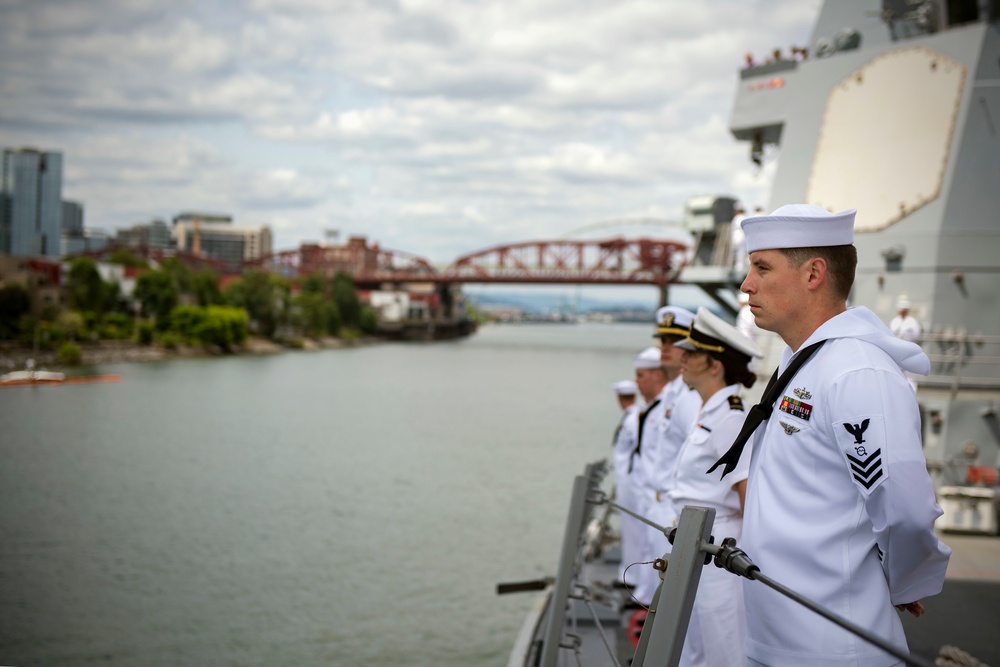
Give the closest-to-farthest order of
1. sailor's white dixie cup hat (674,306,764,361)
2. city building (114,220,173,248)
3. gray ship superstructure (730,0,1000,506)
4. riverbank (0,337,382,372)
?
sailor's white dixie cup hat (674,306,764,361) → gray ship superstructure (730,0,1000,506) → riverbank (0,337,382,372) → city building (114,220,173,248)

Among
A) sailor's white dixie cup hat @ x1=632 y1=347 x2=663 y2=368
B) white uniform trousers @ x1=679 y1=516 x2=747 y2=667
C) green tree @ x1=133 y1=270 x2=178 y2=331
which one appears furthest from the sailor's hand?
green tree @ x1=133 y1=270 x2=178 y2=331

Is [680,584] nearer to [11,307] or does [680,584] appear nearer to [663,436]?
[663,436]

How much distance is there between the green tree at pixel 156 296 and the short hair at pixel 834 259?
49263mm

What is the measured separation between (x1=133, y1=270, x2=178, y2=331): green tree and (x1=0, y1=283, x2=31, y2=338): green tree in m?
7.44

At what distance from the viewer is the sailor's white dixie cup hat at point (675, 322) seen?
3.28 metres

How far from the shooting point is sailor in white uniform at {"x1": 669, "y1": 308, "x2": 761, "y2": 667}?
8.13 ft

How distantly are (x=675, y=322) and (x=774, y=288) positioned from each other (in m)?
1.64

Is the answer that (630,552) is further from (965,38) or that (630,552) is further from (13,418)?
(13,418)

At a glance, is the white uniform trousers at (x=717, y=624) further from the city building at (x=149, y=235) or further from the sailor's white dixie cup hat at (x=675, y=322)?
the city building at (x=149, y=235)

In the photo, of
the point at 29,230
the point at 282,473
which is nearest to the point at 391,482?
the point at 282,473

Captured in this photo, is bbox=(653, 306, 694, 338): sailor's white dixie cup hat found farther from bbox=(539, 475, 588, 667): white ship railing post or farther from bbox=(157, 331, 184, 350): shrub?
bbox=(157, 331, 184, 350): shrub

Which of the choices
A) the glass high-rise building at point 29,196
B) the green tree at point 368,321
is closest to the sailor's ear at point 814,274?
the green tree at point 368,321

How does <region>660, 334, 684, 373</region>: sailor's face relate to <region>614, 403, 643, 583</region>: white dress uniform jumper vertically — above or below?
above

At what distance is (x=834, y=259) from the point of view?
1.64 metres
